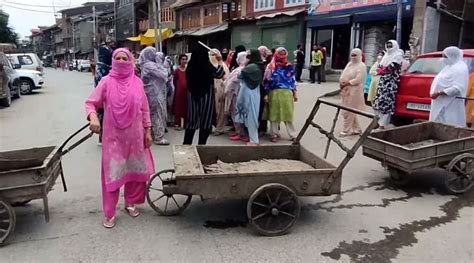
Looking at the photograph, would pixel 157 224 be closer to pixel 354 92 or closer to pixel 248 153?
pixel 248 153

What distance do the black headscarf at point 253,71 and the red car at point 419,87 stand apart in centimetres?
281

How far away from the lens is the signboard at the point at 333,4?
18044mm

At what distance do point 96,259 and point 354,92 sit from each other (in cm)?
617

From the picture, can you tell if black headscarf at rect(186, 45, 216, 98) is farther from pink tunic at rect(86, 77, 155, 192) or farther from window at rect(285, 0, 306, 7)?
window at rect(285, 0, 306, 7)

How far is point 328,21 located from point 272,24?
5.00 m

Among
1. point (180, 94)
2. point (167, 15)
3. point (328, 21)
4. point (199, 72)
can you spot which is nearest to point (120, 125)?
point (199, 72)

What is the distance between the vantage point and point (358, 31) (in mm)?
18547

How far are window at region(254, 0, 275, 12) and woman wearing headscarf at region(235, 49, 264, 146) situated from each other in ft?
62.6

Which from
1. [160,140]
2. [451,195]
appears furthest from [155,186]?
[451,195]

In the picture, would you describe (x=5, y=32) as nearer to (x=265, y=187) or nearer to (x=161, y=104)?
(x=161, y=104)

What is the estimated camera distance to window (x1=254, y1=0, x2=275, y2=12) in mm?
25609

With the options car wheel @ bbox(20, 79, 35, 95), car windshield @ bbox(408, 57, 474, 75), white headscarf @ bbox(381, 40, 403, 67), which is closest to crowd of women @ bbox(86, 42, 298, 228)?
white headscarf @ bbox(381, 40, 403, 67)

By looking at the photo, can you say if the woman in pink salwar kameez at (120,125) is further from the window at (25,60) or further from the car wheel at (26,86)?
the window at (25,60)

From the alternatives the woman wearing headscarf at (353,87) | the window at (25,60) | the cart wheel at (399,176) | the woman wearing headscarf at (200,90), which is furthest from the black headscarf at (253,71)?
the window at (25,60)
